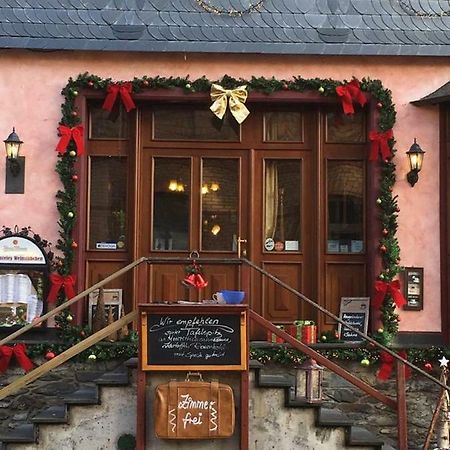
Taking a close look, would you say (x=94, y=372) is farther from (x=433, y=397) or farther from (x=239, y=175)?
(x=433, y=397)

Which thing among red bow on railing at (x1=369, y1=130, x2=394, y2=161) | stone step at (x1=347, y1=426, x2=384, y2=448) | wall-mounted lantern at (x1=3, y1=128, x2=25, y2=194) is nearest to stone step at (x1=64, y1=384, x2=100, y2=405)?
stone step at (x1=347, y1=426, x2=384, y2=448)

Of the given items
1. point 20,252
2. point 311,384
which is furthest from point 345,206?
point 20,252

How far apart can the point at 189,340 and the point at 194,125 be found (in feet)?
10.3

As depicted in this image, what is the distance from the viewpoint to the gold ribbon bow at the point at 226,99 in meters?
8.79

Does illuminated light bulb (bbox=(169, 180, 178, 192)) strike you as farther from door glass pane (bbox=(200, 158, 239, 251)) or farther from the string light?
the string light

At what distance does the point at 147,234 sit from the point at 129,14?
8.24 feet

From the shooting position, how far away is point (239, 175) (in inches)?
359

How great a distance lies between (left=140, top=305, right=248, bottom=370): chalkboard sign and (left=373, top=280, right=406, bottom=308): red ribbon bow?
2299 millimetres

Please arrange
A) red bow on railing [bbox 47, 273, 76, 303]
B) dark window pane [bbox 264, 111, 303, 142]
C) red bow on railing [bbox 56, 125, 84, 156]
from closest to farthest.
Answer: red bow on railing [bbox 47, 273, 76, 303], red bow on railing [bbox 56, 125, 84, 156], dark window pane [bbox 264, 111, 303, 142]

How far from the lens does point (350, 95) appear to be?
8797 mm

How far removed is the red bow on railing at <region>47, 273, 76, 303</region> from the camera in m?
8.45

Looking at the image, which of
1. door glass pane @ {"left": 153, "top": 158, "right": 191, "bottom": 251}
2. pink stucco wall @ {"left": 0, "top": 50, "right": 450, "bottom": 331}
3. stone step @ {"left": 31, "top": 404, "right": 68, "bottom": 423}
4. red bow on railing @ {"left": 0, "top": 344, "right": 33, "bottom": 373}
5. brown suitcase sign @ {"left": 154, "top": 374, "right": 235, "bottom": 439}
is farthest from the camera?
door glass pane @ {"left": 153, "top": 158, "right": 191, "bottom": 251}

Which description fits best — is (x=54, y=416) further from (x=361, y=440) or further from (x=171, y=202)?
(x=171, y=202)

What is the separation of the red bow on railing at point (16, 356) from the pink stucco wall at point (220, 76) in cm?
129
